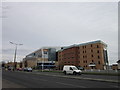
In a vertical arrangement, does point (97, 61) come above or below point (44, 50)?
below

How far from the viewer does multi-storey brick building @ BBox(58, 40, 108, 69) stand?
3603 inches

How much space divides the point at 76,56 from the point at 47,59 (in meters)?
32.9

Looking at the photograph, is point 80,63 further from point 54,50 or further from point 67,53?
point 54,50

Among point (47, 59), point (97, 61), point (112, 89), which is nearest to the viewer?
point (112, 89)

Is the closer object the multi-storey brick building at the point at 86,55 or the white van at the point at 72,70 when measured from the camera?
the white van at the point at 72,70

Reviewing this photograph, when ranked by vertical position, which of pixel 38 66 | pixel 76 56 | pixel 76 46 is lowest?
pixel 38 66

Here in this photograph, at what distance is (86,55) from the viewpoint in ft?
335

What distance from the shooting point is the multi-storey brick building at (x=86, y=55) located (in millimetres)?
91506

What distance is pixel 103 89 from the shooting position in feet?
33.3

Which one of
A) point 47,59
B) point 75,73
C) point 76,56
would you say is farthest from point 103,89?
point 47,59

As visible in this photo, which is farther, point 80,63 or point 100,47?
point 80,63

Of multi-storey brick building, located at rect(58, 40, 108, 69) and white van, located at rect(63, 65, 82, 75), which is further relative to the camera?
multi-storey brick building, located at rect(58, 40, 108, 69)

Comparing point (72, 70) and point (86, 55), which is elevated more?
point (86, 55)

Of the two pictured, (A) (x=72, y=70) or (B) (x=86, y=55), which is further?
(B) (x=86, y=55)
